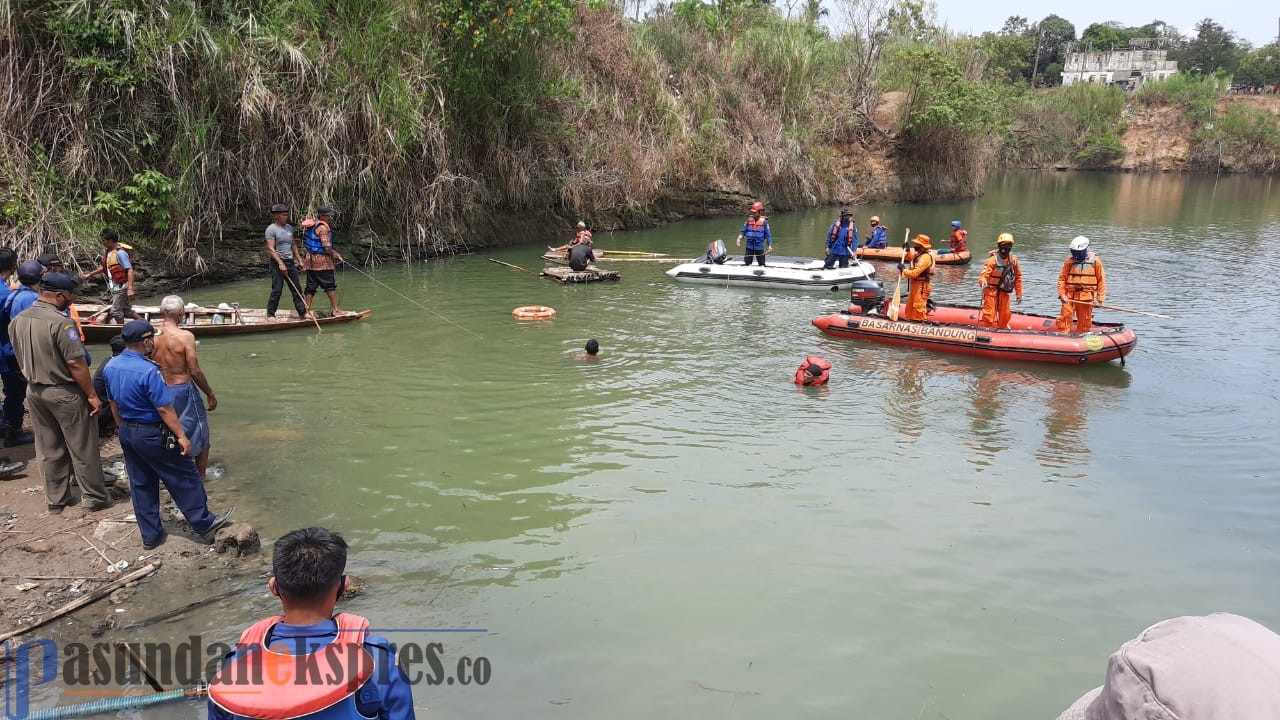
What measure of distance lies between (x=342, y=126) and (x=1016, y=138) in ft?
185

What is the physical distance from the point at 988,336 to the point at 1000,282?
91 centimetres

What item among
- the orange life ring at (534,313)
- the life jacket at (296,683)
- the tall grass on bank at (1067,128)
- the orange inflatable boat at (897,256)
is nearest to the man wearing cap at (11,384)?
the life jacket at (296,683)

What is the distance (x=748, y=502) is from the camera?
6.93 m

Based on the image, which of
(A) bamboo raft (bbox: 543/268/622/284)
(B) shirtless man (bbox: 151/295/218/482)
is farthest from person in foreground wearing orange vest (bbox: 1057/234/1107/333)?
(B) shirtless man (bbox: 151/295/218/482)

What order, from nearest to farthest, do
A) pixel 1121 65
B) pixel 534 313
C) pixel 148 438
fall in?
pixel 148 438, pixel 534 313, pixel 1121 65

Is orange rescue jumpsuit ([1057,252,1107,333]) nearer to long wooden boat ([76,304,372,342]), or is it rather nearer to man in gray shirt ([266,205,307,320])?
long wooden boat ([76,304,372,342])

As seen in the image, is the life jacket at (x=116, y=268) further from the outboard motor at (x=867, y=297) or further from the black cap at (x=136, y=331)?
the outboard motor at (x=867, y=297)

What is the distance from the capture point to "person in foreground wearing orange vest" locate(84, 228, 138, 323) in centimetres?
1077

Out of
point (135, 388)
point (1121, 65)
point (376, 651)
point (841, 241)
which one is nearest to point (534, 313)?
point (841, 241)

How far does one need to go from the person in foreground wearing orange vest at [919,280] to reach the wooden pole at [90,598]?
1073cm

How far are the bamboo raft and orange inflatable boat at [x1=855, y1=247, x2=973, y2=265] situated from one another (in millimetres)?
6682

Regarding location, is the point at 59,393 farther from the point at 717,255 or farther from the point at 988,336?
the point at 717,255

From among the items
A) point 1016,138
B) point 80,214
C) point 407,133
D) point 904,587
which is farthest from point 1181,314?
point 1016,138

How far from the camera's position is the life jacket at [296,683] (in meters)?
2.31
